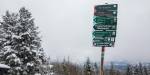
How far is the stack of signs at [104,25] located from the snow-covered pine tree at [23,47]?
17721 millimetres

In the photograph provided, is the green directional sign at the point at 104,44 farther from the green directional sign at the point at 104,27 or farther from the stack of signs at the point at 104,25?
the green directional sign at the point at 104,27

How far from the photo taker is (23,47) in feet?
114

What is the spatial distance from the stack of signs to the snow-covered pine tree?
17.7 m

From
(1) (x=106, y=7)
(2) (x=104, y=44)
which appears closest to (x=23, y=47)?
(2) (x=104, y=44)

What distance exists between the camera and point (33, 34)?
117 ft

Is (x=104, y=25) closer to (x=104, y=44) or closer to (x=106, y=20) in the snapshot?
(x=106, y=20)

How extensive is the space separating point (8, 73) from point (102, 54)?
58.6 ft

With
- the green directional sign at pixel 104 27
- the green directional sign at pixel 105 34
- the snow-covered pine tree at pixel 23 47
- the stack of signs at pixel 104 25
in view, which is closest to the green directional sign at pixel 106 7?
the stack of signs at pixel 104 25

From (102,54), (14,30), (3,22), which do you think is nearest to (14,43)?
(14,30)

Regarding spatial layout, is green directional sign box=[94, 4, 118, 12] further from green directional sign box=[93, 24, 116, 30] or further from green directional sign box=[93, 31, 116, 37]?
green directional sign box=[93, 31, 116, 37]

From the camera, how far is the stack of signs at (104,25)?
16734 millimetres

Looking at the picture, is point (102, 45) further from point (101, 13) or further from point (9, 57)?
point (9, 57)

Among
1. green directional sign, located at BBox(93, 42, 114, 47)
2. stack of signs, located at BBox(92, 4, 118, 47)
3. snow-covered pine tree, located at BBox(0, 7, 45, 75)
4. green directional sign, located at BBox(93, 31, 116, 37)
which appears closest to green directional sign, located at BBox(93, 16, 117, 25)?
stack of signs, located at BBox(92, 4, 118, 47)

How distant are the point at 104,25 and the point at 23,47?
60.6ft
